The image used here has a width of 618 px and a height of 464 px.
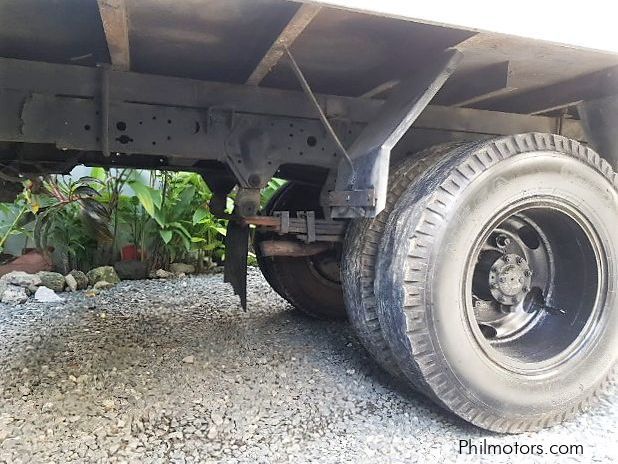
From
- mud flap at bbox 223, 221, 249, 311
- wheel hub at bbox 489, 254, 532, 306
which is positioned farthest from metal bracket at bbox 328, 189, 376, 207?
mud flap at bbox 223, 221, 249, 311

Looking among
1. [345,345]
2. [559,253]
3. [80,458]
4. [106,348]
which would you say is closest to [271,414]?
[80,458]

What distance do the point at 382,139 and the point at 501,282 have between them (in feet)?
2.90

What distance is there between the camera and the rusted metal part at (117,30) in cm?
153

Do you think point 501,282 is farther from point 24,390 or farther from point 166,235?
point 166,235

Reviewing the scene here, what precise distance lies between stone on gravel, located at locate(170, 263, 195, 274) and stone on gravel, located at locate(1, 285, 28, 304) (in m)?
1.58

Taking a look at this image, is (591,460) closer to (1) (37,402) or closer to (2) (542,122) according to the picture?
(2) (542,122)

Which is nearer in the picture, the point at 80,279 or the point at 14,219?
the point at 80,279

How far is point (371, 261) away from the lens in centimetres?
229

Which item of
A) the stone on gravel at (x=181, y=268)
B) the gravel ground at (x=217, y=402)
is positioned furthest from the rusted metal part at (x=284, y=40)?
the stone on gravel at (x=181, y=268)

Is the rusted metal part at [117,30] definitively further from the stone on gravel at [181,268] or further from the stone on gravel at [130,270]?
the stone on gravel at [181,268]

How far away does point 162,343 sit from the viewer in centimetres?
291

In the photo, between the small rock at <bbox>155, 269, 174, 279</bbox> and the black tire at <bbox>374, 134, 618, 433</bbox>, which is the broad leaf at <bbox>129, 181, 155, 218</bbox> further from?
the black tire at <bbox>374, 134, 618, 433</bbox>

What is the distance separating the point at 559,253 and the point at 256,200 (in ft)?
4.69

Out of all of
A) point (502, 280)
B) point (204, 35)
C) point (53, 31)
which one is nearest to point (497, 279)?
point (502, 280)
